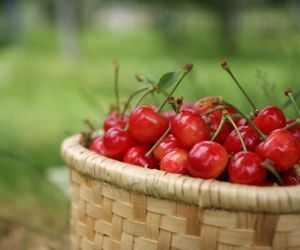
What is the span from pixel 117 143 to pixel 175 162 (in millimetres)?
163

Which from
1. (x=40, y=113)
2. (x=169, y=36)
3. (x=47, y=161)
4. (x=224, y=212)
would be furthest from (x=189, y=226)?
(x=169, y=36)

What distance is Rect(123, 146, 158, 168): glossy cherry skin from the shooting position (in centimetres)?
110

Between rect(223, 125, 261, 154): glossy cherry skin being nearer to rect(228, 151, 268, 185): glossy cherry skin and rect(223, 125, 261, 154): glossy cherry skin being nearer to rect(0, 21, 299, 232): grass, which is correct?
rect(228, 151, 268, 185): glossy cherry skin

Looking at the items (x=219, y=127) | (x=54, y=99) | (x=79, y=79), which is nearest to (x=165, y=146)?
(x=219, y=127)

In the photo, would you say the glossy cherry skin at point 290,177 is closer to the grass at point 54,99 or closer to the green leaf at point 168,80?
the green leaf at point 168,80

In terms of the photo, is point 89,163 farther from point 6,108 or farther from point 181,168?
point 6,108

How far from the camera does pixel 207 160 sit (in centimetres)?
96

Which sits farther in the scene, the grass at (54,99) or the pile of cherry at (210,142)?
the grass at (54,99)

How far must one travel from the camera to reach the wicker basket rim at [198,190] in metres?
0.87

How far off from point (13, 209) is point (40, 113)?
7.22 ft

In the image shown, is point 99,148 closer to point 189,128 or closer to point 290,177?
point 189,128

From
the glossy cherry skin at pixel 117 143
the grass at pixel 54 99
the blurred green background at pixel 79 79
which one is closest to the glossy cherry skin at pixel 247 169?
the glossy cherry skin at pixel 117 143

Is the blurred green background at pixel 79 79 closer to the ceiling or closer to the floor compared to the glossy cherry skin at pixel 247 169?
closer to the floor

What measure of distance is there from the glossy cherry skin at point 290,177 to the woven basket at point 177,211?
0.36 ft
